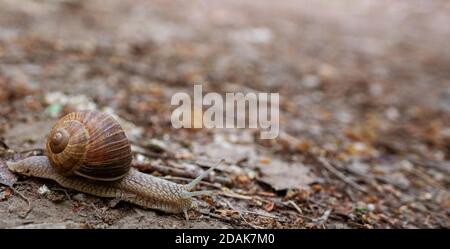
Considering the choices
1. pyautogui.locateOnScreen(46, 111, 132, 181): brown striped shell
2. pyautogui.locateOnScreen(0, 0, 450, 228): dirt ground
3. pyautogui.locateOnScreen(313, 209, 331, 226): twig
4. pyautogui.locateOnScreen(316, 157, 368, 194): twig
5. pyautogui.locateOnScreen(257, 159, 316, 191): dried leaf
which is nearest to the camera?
pyautogui.locateOnScreen(46, 111, 132, 181): brown striped shell

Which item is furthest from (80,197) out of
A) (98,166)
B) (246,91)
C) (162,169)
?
(246,91)

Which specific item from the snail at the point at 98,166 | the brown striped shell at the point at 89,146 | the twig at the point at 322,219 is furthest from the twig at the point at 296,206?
the brown striped shell at the point at 89,146

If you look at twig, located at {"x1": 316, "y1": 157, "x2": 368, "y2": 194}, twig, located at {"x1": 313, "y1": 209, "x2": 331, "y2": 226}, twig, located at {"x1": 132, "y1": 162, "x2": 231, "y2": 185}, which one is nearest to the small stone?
twig, located at {"x1": 132, "y1": 162, "x2": 231, "y2": 185}

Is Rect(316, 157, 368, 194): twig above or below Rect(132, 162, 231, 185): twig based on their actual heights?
below

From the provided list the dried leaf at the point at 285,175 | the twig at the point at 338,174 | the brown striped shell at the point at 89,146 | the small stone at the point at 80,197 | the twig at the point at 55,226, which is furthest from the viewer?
the twig at the point at 338,174

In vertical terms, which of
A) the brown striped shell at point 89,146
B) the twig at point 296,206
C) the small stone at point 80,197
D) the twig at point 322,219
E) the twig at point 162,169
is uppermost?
the brown striped shell at point 89,146

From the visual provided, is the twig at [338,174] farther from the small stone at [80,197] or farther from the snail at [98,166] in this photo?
the small stone at [80,197]

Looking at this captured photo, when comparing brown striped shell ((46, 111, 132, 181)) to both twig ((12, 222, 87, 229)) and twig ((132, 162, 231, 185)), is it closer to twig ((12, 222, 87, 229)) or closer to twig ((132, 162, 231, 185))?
twig ((12, 222, 87, 229))
